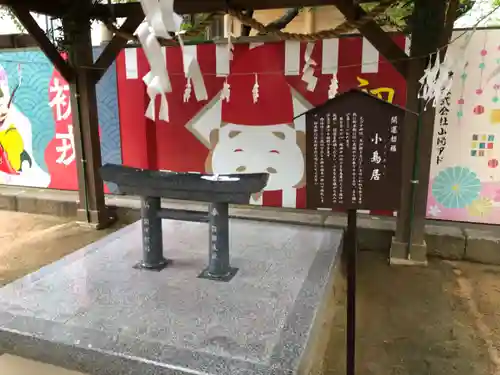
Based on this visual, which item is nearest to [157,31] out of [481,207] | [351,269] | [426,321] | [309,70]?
[351,269]

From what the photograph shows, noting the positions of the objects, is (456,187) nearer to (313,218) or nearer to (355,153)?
(313,218)

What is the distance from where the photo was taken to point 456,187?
13.5ft

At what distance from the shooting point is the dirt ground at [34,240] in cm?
376

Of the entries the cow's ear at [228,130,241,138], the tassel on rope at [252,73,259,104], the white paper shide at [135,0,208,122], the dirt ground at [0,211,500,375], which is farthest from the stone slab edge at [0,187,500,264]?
the white paper shide at [135,0,208,122]

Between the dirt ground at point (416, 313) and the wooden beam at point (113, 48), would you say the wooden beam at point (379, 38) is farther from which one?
the wooden beam at point (113, 48)

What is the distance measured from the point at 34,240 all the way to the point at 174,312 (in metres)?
3.12

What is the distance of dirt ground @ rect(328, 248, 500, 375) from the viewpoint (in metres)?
2.36

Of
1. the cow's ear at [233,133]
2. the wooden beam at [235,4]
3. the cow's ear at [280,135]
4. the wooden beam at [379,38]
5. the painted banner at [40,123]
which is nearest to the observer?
the wooden beam at [379,38]

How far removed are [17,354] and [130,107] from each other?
3697mm

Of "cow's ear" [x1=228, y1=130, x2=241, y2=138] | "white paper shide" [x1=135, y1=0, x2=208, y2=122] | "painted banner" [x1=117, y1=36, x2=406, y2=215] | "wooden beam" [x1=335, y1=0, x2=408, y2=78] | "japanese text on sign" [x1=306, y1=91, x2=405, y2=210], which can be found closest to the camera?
"white paper shide" [x1=135, y1=0, x2=208, y2=122]

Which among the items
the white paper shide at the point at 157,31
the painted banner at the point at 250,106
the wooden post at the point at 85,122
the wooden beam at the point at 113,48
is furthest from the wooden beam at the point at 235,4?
the white paper shide at the point at 157,31

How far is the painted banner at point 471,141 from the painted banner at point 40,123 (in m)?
3.73

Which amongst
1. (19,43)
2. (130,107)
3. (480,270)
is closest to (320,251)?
(480,270)

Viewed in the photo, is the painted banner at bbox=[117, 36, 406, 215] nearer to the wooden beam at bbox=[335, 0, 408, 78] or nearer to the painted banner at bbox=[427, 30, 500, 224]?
the painted banner at bbox=[427, 30, 500, 224]
